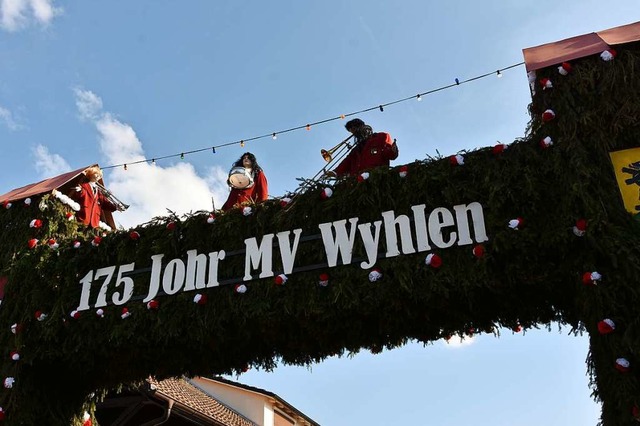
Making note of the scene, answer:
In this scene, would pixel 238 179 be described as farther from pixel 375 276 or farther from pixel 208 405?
pixel 208 405

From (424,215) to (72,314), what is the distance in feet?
12.0

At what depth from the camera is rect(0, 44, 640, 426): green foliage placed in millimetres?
5488

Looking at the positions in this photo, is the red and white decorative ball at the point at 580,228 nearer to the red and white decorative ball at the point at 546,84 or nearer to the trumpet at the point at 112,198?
the red and white decorative ball at the point at 546,84

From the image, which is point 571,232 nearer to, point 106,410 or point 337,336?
point 337,336

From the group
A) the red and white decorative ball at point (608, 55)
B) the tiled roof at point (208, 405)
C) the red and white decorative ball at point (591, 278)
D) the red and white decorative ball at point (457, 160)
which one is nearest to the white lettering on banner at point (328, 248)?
the red and white decorative ball at point (457, 160)

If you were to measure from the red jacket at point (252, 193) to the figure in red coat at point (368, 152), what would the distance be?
1.14 meters

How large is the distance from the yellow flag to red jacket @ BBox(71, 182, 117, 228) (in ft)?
19.8

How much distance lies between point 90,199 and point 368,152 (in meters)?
→ 3.66

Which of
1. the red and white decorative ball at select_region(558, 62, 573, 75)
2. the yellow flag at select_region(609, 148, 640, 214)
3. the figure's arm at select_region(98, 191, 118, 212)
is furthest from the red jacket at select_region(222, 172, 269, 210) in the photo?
the yellow flag at select_region(609, 148, 640, 214)

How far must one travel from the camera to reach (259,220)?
6.70m

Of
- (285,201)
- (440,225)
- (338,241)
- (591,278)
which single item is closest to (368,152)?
(285,201)

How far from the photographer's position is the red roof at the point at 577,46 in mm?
6172

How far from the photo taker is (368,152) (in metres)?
7.80

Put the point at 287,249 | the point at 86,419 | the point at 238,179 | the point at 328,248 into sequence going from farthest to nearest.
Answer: the point at 238,179, the point at 86,419, the point at 287,249, the point at 328,248
